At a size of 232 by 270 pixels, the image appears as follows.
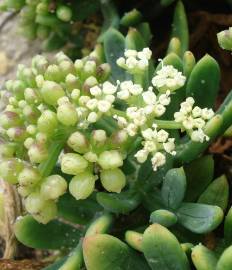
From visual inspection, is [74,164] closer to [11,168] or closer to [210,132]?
[11,168]

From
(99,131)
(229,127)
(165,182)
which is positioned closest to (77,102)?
(99,131)

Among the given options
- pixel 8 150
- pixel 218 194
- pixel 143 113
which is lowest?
pixel 218 194

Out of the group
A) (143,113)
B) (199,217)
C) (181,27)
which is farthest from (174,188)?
(181,27)

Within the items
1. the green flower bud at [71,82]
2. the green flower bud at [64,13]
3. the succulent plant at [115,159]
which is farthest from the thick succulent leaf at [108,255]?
the green flower bud at [64,13]

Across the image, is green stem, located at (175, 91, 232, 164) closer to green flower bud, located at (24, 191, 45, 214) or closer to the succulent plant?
the succulent plant

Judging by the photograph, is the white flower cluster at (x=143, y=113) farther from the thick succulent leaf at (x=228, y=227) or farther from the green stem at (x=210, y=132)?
the thick succulent leaf at (x=228, y=227)

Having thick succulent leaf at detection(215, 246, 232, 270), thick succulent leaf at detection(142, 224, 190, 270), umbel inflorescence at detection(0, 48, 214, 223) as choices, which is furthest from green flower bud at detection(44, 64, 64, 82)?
thick succulent leaf at detection(215, 246, 232, 270)

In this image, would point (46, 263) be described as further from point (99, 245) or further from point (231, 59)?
point (231, 59)
